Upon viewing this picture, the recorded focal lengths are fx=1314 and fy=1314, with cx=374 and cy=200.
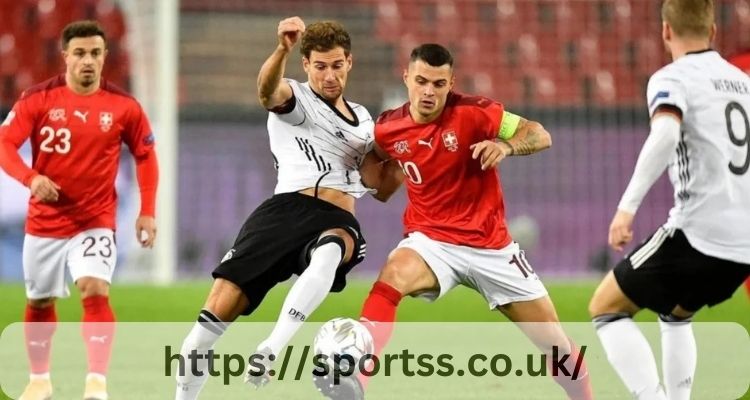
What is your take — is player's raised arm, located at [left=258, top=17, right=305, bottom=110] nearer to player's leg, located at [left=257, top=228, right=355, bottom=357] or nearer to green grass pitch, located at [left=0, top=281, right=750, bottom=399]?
player's leg, located at [left=257, top=228, right=355, bottom=357]

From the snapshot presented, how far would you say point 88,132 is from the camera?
7.07 metres

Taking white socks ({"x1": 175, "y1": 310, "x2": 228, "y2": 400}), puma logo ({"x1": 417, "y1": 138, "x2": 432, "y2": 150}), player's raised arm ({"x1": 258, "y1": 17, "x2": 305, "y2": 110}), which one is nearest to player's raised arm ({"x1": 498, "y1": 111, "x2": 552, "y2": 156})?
puma logo ({"x1": 417, "y1": 138, "x2": 432, "y2": 150})

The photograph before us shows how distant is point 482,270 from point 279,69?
1360mm

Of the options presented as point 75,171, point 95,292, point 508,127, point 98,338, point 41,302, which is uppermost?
point 508,127

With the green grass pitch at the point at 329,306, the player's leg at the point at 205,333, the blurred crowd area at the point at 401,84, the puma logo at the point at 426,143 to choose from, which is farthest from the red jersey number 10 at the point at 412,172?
the blurred crowd area at the point at 401,84

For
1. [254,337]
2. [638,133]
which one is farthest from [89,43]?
[638,133]

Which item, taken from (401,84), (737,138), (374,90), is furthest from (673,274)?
(374,90)

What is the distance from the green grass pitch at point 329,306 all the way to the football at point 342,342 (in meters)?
5.89

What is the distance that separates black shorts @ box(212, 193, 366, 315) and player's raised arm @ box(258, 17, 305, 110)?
0.51m

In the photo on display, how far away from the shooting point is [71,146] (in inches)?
277

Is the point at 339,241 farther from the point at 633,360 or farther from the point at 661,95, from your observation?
the point at 661,95

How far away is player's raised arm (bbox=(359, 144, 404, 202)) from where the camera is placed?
22.2 ft

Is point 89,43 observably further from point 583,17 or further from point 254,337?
point 583,17

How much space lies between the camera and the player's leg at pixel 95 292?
670cm
